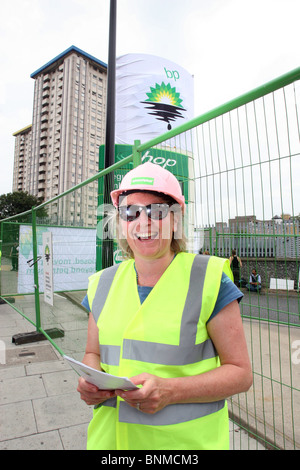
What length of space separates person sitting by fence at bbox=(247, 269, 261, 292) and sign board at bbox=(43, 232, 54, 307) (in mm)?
3098

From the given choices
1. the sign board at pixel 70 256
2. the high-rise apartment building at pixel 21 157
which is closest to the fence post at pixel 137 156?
the sign board at pixel 70 256

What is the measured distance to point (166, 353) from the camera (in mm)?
1116

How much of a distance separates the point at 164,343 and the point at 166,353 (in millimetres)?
36

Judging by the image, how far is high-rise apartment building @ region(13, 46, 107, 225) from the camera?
244ft

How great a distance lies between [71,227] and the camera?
394 centimetres

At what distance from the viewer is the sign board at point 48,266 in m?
4.32

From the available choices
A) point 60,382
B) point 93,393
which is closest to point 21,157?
point 60,382

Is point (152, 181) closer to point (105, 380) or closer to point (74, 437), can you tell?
point (105, 380)

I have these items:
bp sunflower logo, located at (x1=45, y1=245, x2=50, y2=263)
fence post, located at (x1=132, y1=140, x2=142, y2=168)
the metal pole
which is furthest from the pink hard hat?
bp sunflower logo, located at (x1=45, y1=245, x2=50, y2=263)

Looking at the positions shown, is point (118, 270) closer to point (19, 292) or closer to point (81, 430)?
point (81, 430)

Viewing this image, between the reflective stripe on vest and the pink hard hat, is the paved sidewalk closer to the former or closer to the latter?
the reflective stripe on vest

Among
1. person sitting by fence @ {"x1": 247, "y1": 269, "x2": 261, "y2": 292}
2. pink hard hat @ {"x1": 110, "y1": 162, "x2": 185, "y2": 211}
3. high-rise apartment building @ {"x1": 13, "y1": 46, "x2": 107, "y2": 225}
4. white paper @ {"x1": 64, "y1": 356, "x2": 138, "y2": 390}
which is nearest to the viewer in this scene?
white paper @ {"x1": 64, "y1": 356, "x2": 138, "y2": 390}

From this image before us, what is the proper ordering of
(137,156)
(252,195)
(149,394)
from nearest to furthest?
(149,394)
(252,195)
(137,156)
